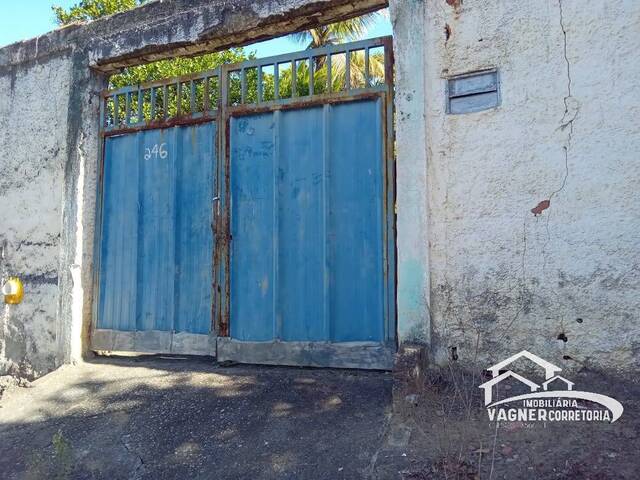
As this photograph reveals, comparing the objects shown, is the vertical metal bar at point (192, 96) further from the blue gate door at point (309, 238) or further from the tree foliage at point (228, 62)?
the tree foliage at point (228, 62)

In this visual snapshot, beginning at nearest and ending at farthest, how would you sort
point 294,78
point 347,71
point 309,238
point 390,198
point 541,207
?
point 541,207, point 390,198, point 347,71, point 309,238, point 294,78

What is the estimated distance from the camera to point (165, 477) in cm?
270

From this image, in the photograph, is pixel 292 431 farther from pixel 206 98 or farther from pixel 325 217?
pixel 206 98

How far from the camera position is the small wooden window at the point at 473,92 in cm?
301

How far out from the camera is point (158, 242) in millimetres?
4121

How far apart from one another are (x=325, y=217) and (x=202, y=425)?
4.92 ft

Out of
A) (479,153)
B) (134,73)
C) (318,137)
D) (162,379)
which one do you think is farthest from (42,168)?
(134,73)

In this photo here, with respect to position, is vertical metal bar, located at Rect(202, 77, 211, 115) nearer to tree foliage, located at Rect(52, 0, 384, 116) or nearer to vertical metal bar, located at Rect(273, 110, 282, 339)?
vertical metal bar, located at Rect(273, 110, 282, 339)

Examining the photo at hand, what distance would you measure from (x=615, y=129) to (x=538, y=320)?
3.48ft

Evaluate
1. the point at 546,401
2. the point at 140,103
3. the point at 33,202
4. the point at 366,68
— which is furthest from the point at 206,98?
the point at 546,401

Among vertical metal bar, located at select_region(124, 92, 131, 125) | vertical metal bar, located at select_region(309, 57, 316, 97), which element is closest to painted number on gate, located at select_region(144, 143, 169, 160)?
vertical metal bar, located at select_region(124, 92, 131, 125)

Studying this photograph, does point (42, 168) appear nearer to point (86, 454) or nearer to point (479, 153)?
point (86, 454)

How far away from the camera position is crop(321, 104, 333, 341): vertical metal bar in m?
3.49

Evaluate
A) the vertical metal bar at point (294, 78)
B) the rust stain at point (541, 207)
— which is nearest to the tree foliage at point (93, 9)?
the vertical metal bar at point (294, 78)
